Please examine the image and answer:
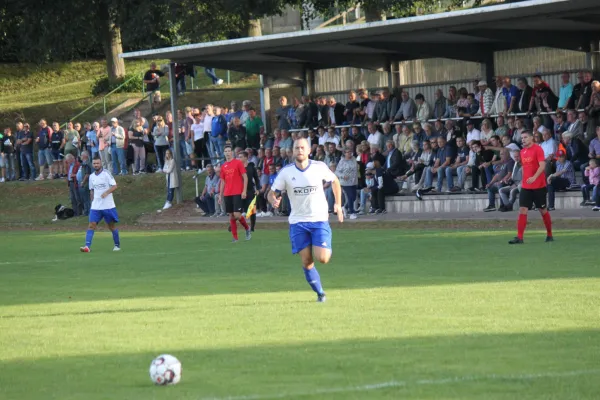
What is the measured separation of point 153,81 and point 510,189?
2067cm

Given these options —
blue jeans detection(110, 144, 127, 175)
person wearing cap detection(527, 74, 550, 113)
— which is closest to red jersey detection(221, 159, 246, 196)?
person wearing cap detection(527, 74, 550, 113)

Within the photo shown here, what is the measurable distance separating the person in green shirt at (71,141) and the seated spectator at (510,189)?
19.3 meters

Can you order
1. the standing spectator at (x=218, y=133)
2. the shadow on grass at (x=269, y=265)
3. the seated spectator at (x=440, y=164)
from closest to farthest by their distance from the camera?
1. the shadow on grass at (x=269, y=265)
2. the seated spectator at (x=440, y=164)
3. the standing spectator at (x=218, y=133)

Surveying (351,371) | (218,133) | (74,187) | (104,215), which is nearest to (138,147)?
(74,187)

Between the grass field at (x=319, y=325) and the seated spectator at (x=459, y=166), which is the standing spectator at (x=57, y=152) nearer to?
the seated spectator at (x=459, y=166)

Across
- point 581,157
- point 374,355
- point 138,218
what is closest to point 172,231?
point 138,218

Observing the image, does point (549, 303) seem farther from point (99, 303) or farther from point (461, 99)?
point (461, 99)

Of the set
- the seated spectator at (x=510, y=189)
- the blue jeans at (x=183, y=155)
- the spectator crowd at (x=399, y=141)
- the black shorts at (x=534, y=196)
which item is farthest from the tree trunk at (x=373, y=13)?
the black shorts at (x=534, y=196)

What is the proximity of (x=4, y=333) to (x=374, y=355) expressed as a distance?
14.8 feet

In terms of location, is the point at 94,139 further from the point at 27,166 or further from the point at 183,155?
the point at 27,166

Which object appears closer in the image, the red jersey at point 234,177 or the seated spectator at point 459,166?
the red jersey at point 234,177

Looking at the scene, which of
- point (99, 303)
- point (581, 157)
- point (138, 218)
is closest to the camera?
point (99, 303)

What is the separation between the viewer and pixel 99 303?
1456 cm

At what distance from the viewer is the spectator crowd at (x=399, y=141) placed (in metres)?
28.2
